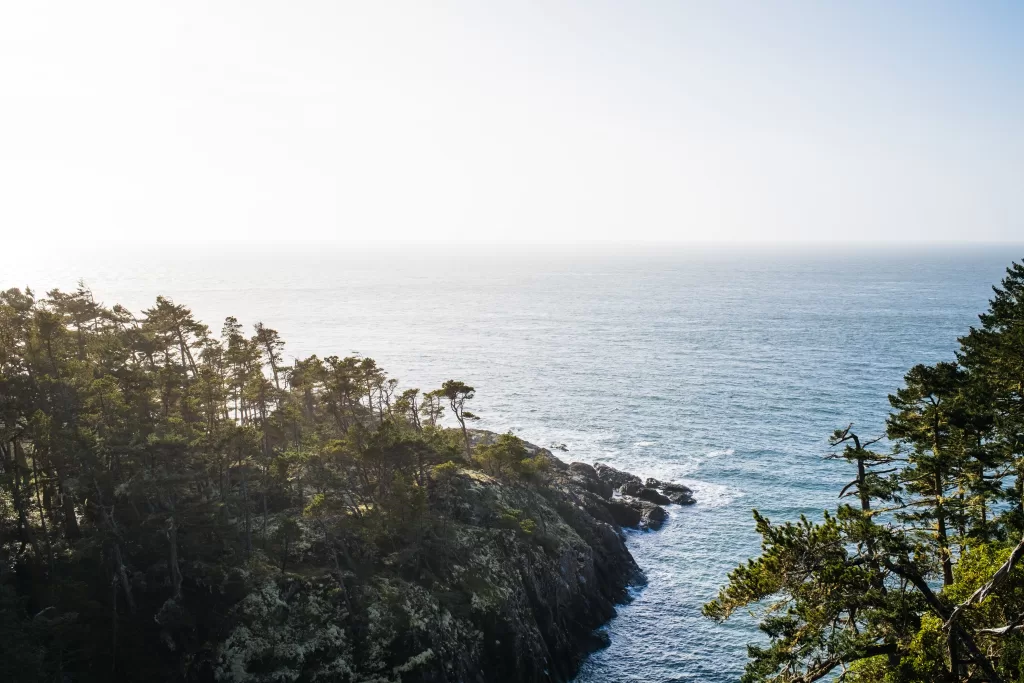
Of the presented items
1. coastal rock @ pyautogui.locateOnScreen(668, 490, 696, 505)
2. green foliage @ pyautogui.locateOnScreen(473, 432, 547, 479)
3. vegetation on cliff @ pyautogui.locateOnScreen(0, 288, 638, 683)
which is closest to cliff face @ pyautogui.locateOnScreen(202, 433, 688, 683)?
vegetation on cliff @ pyautogui.locateOnScreen(0, 288, 638, 683)

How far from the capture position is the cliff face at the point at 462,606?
1641 inches

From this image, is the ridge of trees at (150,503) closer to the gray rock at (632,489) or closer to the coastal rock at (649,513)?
the coastal rock at (649,513)

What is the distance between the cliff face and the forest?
89.9 ft

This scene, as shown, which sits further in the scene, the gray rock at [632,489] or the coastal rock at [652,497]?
the gray rock at [632,489]

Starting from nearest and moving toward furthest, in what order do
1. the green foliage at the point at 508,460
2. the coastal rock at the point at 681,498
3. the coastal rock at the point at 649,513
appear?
1. the green foliage at the point at 508,460
2. the coastal rock at the point at 649,513
3. the coastal rock at the point at 681,498

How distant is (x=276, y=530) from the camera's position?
49656 mm

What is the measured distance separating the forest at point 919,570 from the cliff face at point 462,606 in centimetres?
2739

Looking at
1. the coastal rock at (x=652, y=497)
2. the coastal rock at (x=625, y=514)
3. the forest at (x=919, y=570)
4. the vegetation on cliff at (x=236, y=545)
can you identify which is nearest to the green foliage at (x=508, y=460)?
the vegetation on cliff at (x=236, y=545)

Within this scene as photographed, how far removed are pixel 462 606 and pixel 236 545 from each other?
18.0 m

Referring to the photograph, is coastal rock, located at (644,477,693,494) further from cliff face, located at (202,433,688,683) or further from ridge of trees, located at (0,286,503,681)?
ridge of trees, located at (0,286,503,681)

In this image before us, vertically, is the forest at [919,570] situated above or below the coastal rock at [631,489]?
above

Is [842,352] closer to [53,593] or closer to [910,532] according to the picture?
[910,532]

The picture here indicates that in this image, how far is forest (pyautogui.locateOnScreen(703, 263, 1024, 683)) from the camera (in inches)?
661

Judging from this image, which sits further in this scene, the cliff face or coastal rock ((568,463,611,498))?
coastal rock ((568,463,611,498))
